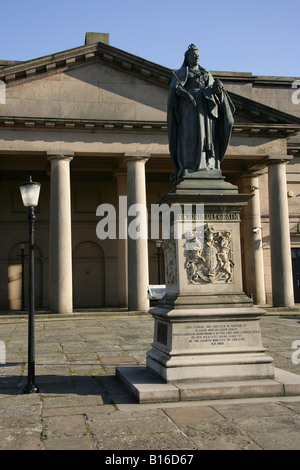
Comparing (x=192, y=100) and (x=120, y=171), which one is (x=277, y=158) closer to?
(x=120, y=171)

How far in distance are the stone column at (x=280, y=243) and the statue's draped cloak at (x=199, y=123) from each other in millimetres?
18270

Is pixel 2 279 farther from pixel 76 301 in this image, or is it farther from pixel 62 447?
pixel 62 447

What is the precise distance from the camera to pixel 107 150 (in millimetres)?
25062

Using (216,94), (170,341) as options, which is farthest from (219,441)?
(216,94)

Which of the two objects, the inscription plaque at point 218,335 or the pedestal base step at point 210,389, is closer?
the pedestal base step at point 210,389

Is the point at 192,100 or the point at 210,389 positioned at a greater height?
the point at 192,100

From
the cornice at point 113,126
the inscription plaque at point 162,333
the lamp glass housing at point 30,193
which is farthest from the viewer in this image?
the cornice at point 113,126

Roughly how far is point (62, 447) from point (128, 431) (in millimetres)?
817

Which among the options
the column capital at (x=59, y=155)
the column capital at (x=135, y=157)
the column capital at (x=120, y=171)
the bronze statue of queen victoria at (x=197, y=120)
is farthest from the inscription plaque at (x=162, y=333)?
the column capital at (x=120, y=171)

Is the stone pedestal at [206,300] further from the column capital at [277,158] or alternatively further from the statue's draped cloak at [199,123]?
the column capital at [277,158]

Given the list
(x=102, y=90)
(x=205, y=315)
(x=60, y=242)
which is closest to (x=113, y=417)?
(x=205, y=315)

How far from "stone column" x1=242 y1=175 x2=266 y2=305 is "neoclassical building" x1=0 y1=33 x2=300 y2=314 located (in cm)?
6

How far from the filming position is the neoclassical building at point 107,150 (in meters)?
24.2

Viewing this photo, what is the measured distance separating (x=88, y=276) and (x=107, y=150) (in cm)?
1042
